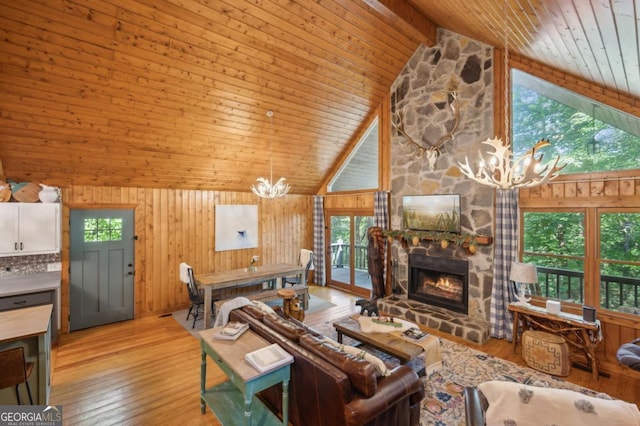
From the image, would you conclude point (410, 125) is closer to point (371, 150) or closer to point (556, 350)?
point (371, 150)

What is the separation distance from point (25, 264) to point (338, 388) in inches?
216

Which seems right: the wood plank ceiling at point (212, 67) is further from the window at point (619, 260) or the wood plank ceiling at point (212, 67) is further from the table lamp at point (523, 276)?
the table lamp at point (523, 276)

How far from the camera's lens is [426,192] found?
5.79 m

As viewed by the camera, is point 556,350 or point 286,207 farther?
point 286,207

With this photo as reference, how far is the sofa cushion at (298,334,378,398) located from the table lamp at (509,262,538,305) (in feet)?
9.97

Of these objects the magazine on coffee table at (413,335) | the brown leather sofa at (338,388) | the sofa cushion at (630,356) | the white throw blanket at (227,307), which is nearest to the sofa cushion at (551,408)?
the brown leather sofa at (338,388)

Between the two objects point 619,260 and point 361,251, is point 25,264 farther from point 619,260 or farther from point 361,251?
point 619,260

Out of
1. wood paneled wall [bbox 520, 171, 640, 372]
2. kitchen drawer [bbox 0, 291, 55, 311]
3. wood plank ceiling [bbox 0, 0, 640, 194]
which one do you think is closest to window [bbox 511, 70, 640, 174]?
wood paneled wall [bbox 520, 171, 640, 372]

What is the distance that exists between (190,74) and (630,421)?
17.5 feet

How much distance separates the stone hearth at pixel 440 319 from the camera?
15.2 ft

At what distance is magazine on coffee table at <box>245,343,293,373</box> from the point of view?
231 cm

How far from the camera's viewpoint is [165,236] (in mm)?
6035

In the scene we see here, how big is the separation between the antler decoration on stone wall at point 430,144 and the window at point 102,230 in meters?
5.81

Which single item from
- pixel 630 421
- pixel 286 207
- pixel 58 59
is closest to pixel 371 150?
pixel 286 207
